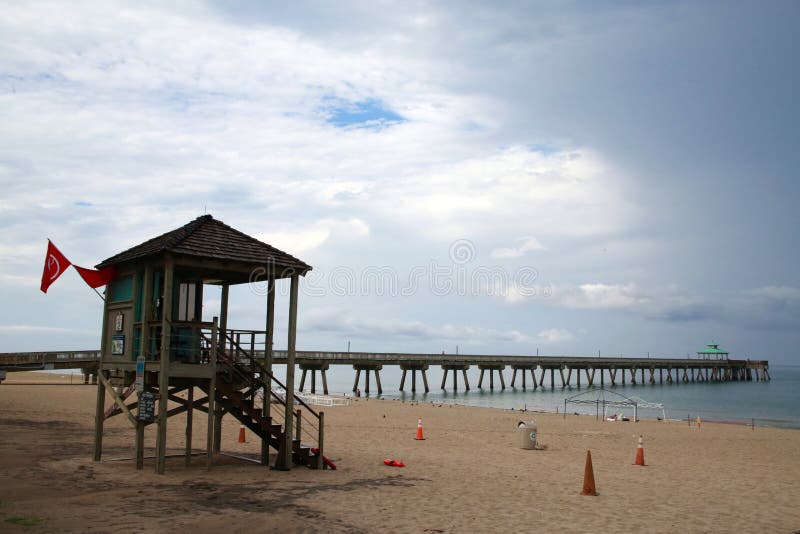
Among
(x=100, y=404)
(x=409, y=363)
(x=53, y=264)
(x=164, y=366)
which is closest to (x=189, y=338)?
(x=164, y=366)

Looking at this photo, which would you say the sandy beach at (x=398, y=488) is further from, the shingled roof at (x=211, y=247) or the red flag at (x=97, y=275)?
the shingled roof at (x=211, y=247)

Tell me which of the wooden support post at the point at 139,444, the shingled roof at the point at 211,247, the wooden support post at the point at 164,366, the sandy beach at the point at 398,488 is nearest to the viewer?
the sandy beach at the point at 398,488

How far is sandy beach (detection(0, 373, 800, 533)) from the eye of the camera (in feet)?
32.2

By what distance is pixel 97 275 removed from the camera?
16031 mm

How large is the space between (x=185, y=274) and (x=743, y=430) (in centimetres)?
3030

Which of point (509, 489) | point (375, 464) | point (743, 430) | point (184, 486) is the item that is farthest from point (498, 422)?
point (184, 486)

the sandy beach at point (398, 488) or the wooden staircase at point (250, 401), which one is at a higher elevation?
the wooden staircase at point (250, 401)

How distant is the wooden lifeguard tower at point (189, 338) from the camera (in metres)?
13.7

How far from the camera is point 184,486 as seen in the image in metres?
12.4

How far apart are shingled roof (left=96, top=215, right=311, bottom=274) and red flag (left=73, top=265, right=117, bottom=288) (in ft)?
0.61

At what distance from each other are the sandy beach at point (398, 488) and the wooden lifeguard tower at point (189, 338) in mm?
1047

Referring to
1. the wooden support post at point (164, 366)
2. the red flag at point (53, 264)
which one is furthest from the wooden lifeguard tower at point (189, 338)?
the red flag at point (53, 264)

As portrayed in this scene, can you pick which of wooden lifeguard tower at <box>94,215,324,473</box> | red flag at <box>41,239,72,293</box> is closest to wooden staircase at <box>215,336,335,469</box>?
wooden lifeguard tower at <box>94,215,324,473</box>

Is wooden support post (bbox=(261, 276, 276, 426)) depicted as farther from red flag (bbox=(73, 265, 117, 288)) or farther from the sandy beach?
red flag (bbox=(73, 265, 117, 288))
